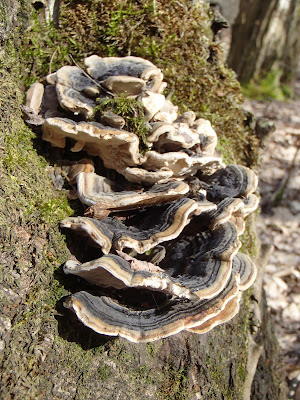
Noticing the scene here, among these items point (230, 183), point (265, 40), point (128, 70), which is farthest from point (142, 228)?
point (265, 40)

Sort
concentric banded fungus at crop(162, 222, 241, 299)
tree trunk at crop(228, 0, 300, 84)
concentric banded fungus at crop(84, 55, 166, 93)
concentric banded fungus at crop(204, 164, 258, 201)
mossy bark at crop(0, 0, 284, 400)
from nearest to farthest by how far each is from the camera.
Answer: mossy bark at crop(0, 0, 284, 400) < concentric banded fungus at crop(162, 222, 241, 299) < concentric banded fungus at crop(84, 55, 166, 93) < concentric banded fungus at crop(204, 164, 258, 201) < tree trunk at crop(228, 0, 300, 84)

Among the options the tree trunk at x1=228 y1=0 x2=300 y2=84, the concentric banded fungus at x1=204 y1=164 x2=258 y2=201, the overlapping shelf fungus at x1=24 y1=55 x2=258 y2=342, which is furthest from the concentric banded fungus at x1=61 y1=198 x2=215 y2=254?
the tree trunk at x1=228 y1=0 x2=300 y2=84

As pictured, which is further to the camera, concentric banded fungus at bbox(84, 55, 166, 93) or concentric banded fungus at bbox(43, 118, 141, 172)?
concentric banded fungus at bbox(84, 55, 166, 93)

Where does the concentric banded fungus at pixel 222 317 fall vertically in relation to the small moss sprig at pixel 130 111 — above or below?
below

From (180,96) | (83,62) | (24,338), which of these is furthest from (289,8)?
(24,338)

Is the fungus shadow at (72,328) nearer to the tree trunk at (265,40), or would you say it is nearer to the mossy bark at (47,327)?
the mossy bark at (47,327)

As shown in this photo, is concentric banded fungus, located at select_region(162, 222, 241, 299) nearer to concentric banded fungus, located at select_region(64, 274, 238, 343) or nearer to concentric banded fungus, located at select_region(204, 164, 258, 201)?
concentric banded fungus, located at select_region(64, 274, 238, 343)

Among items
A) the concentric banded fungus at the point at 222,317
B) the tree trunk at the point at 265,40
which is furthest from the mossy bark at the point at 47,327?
the tree trunk at the point at 265,40

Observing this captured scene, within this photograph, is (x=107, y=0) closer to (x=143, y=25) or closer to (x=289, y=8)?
(x=143, y=25)

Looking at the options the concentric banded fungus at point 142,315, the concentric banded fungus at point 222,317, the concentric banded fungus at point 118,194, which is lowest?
the concentric banded fungus at point 222,317
